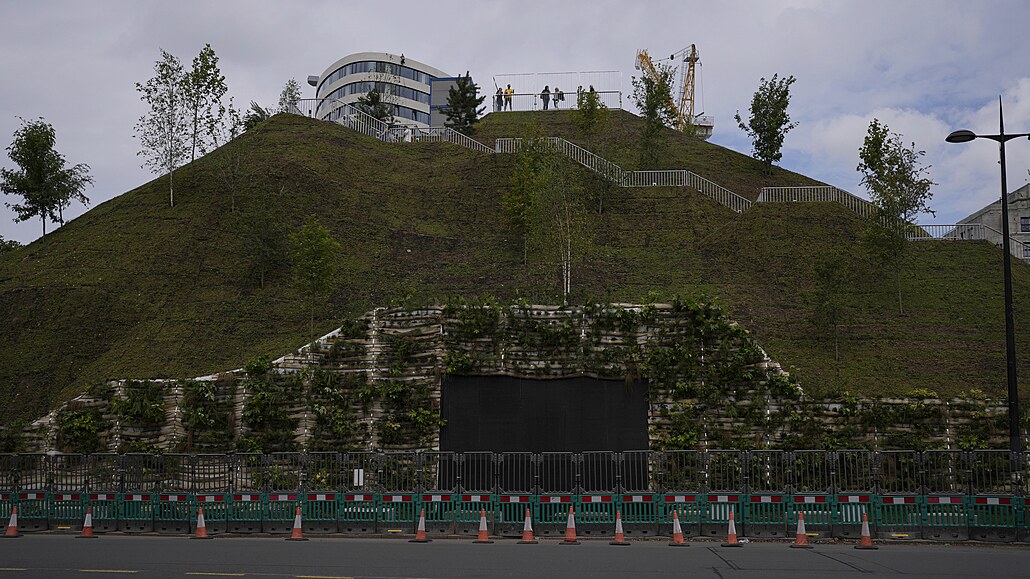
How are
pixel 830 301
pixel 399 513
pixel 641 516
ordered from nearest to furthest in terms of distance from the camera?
1. pixel 641 516
2. pixel 399 513
3. pixel 830 301

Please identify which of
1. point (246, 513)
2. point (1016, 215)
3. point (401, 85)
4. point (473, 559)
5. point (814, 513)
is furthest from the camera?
point (401, 85)

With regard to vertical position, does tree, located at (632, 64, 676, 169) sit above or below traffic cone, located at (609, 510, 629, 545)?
above

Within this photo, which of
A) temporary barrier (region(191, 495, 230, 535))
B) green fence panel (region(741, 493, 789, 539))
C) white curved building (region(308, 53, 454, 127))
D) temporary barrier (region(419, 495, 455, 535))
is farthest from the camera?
white curved building (region(308, 53, 454, 127))

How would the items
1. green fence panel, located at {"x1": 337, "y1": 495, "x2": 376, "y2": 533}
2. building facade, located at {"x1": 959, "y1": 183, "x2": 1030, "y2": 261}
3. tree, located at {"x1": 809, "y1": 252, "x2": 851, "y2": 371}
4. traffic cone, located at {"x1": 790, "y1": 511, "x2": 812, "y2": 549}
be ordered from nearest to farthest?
traffic cone, located at {"x1": 790, "y1": 511, "x2": 812, "y2": 549} < green fence panel, located at {"x1": 337, "y1": 495, "x2": 376, "y2": 533} < tree, located at {"x1": 809, "y1": 252, "x2": 851, "y2": 371} < building facade, located at {"x1": 959, "y1": 183, "x2": 1030, "y2": 261}

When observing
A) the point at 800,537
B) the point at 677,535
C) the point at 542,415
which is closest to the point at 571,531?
the point at 677,535

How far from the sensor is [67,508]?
17.5 metres

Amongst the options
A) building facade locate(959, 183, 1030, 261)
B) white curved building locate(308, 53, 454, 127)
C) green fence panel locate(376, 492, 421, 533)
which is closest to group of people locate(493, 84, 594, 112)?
white curved building locate(308, 53, 454, 127)

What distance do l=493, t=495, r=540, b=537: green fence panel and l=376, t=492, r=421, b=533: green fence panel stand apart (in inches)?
69.7

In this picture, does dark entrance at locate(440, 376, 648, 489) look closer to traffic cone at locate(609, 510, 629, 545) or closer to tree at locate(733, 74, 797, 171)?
traffic cone at locate(609, 510, 629, 545)

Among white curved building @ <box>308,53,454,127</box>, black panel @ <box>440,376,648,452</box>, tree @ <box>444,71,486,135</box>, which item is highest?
white curved building @ <box>308,53,454,127</box>

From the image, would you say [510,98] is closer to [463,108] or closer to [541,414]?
[463,108]

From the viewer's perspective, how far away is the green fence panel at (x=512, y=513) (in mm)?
16484

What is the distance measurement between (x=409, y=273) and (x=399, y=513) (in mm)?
17105

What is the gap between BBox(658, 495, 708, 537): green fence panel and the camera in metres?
16.0
